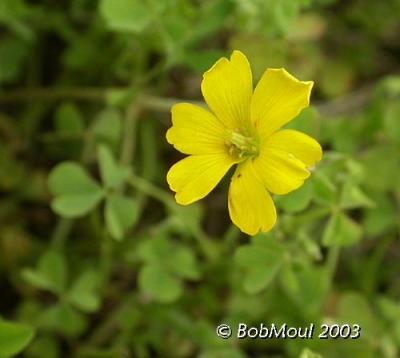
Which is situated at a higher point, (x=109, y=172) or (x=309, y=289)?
(x=109, y=172)

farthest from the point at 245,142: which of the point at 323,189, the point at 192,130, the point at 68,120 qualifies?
the point at 68,120

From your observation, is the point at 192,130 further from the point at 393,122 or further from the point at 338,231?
the point at 393,122

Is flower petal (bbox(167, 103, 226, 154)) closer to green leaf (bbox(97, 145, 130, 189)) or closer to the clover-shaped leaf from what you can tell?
green leaf (bbox(97, 145, 130, 189))

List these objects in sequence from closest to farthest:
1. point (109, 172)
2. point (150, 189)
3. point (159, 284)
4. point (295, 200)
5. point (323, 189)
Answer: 1. point (295, 200)
2. point (323, 189)
3. point (109, 172)
4. point (159, 284)
5. point (150, 189)

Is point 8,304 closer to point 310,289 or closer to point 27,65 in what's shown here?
point 27,65

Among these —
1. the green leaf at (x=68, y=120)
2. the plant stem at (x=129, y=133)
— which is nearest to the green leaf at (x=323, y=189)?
the plant stem at (x=129, y=133)

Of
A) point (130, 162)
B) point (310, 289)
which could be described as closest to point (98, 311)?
point (130, 162)

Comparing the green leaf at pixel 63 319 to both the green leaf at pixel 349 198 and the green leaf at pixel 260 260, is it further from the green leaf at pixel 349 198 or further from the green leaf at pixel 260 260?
the green leaf at pixel 349 198
